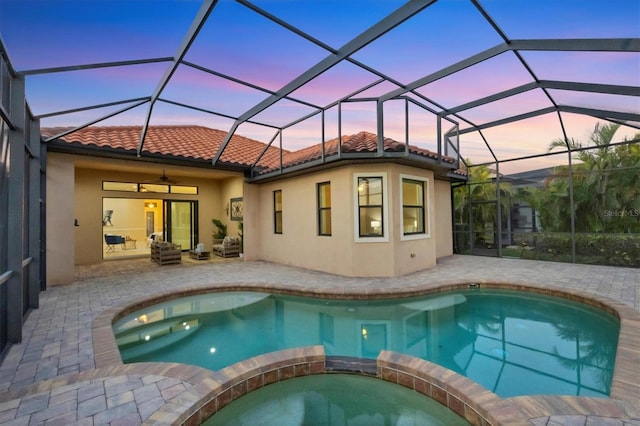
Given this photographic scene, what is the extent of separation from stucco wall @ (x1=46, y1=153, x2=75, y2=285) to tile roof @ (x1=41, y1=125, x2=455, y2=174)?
0.82m

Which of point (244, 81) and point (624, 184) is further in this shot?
point (624, 184)

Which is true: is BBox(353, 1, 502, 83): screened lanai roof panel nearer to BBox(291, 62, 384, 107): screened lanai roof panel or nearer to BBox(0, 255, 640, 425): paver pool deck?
BBox(291, 62, 384, 107): screened lanai roof panel

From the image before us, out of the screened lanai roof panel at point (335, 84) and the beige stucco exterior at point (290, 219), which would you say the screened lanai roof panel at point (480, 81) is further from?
the beige stucco exterior at point (290, 219)

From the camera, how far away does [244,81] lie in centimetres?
613

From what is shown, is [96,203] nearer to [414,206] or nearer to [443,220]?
[414,206]

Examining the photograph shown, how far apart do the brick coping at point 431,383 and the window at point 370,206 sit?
4814 millimetres

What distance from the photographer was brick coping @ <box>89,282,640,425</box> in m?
2.54

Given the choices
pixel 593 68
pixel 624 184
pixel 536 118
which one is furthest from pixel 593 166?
pixel 593 68

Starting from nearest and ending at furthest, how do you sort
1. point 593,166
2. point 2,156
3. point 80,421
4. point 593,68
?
point 80,421
point 2,156
point 593,68
point 593,166

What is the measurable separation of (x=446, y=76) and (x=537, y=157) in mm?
6712

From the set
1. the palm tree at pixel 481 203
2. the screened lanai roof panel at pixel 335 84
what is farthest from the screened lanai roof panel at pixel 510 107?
the screened lanai roof panel at pixel 335 84

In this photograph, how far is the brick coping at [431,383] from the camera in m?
2.54

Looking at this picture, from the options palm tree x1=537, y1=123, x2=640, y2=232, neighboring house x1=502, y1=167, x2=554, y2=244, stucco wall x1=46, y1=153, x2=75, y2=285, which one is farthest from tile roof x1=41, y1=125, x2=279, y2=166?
palm tree x1=537, y1=123, x2=640, y2=232

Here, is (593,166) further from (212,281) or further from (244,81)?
(212,281)
